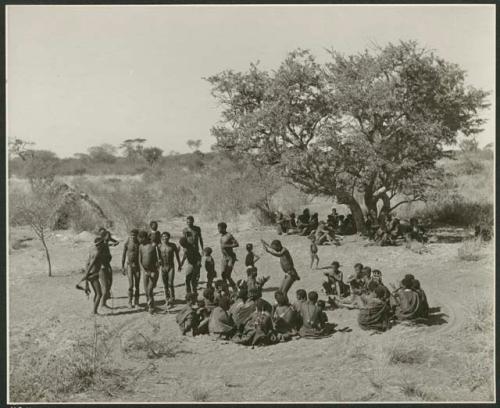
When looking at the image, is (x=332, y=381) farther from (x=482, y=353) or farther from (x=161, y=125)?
(x=161, y=125)

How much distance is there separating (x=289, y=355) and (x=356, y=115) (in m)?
7.36

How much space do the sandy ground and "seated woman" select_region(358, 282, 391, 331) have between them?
0.14m

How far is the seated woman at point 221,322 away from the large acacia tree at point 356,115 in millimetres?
6063

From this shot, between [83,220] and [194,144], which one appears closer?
[83,220]

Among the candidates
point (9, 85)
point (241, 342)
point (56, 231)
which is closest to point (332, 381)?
point (241, 342)

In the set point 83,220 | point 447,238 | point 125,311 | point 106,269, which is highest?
point 83,220

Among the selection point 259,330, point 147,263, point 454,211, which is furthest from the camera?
point 454,211

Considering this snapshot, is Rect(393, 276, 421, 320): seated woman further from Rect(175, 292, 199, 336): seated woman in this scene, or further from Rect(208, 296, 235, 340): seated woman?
Rect(175, 292, 199, 336): seated woman

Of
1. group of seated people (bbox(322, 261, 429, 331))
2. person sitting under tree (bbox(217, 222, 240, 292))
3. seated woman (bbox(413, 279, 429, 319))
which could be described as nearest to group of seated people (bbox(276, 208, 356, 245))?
person sitting under tree (bbox(217, 222, 240, 292))

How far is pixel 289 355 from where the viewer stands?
30.8ft

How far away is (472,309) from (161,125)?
9.11 metres

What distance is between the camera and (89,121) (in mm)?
15211

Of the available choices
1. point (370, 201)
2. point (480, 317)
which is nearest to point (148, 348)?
point (480, 317)

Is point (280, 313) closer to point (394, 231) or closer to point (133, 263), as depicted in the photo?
point (133, 263)
